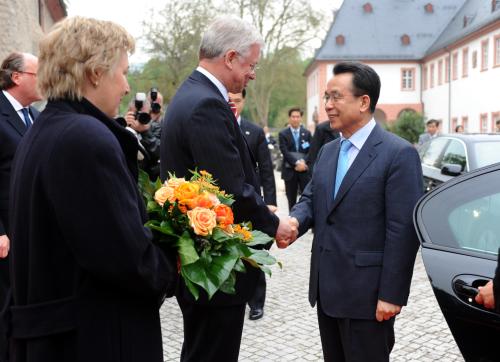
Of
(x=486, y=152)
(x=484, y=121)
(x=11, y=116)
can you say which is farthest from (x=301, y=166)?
(x=484, y=121)

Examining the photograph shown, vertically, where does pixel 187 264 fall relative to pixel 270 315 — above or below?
above

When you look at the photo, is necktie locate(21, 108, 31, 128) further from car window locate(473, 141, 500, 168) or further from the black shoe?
car window locate(473, 141, 500, 168)

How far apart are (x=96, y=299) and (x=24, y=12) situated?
1161cm

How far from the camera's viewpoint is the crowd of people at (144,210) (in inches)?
78.7

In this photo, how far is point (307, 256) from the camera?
9.46 meters

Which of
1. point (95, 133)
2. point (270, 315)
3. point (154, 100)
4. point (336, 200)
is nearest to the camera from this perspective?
point (95, 133)

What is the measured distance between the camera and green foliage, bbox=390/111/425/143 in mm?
34812

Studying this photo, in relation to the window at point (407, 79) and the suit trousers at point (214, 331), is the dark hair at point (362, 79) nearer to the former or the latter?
the suit trousers at point (214, 331)

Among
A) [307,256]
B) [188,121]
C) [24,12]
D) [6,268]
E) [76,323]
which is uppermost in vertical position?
[24,12]

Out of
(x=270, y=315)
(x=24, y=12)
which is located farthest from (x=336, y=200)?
(x=24, y=12)

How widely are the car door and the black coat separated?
1442 mm

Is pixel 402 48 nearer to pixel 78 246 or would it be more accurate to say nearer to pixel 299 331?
pixel 299 331

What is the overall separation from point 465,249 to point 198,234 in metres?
1.45

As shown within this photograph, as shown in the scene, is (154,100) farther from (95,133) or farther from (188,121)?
(95,133)
